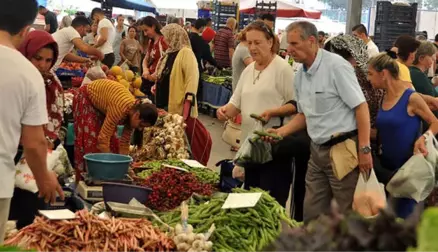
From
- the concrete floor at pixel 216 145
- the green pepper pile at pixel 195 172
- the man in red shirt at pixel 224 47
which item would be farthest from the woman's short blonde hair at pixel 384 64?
the man in red shirt at pixel 224 47

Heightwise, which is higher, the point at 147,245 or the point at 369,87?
the point at 369,87

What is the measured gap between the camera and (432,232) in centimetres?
97

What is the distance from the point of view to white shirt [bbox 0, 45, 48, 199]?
2.76m


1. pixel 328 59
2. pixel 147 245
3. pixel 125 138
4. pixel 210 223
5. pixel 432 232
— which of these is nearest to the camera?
pixel 432 232

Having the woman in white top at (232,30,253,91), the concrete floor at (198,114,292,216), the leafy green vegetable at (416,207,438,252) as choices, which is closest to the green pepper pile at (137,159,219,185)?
the concrete floor at (198,114,292,216)

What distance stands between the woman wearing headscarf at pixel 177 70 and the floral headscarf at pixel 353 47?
6.45ft

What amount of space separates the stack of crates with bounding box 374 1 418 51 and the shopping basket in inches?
286

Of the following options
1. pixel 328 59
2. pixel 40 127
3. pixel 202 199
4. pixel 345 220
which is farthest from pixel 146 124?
pixel 345 220

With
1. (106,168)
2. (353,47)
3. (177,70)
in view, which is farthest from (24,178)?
(177,70)

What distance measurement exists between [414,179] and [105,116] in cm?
221

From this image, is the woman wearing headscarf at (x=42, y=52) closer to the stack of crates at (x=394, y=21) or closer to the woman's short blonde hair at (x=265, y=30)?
the woman's short blonde hair at (x=265, y=30)

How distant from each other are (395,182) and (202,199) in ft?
4.57

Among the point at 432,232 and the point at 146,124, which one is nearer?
the point at 432,232

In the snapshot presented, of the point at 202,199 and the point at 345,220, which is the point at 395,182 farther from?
the point at 345,220
